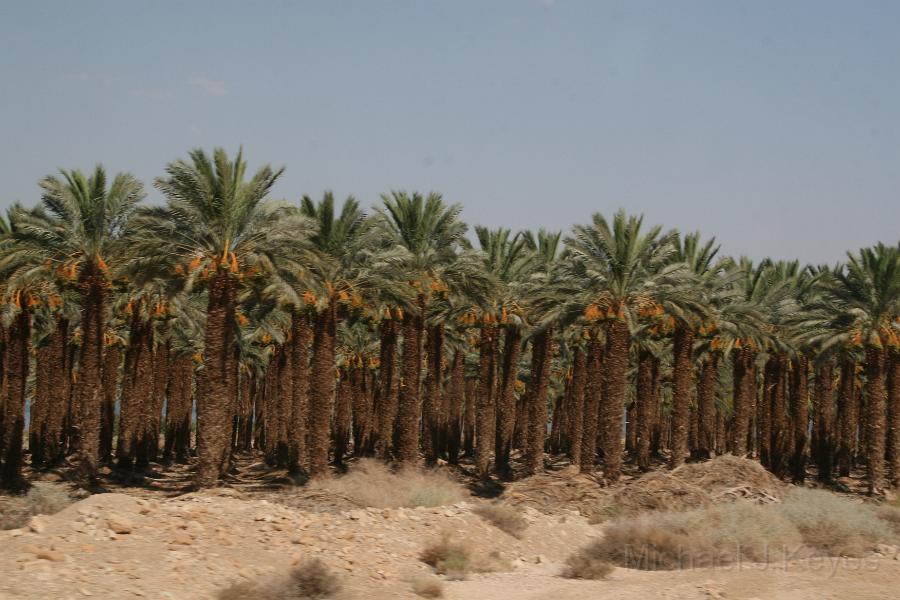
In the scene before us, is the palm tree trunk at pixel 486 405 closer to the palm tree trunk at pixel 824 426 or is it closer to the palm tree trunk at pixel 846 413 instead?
the palm tree trunk at pixel 824 426

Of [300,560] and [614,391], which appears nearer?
[300,560]

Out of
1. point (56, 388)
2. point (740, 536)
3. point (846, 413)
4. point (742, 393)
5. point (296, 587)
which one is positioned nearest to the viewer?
point (296, 587)

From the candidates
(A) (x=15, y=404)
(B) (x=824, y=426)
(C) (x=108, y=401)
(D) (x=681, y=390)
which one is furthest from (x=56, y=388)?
(B) (x=824, y=426)

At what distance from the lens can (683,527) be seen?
20.8m

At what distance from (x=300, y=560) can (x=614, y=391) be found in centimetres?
2054

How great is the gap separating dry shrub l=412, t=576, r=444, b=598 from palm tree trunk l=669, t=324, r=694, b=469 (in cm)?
2484

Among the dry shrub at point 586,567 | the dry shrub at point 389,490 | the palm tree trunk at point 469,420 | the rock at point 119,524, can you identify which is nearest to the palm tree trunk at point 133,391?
the dry shrub at point 389,490

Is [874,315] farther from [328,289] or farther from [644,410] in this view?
[328,289]

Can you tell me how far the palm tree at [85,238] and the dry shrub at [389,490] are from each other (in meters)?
7.53

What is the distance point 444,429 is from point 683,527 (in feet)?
100

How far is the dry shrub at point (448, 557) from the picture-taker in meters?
17.7

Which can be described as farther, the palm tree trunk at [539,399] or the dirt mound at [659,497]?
the palm tree trunk at [539,399]

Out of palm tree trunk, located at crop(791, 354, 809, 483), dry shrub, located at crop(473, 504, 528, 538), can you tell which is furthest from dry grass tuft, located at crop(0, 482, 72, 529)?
palm tree trunk, located at crop(791, 354, 809, 483)

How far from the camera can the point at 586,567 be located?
1772 centimetres
